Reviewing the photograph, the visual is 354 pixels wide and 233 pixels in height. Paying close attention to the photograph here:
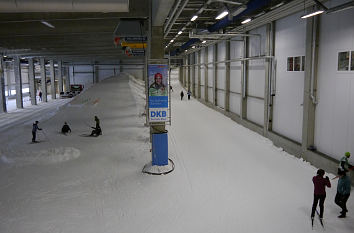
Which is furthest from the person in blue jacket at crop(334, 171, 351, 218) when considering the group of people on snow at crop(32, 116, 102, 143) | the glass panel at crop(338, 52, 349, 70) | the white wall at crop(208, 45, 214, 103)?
the white wall at crop(208, 45, 214, 103)

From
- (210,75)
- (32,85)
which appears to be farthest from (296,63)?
(32,85)

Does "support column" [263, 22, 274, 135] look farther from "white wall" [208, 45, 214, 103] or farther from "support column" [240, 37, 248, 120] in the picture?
"white wall" [208, 45, 214, 103]

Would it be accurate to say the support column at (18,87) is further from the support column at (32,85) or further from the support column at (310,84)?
the support column at (310,84)

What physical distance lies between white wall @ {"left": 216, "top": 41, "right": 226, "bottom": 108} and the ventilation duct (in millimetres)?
16928

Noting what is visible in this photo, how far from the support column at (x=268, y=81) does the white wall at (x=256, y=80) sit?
113 cm

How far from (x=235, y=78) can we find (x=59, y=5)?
1598cm

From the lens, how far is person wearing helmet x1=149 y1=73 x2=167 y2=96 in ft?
37.9

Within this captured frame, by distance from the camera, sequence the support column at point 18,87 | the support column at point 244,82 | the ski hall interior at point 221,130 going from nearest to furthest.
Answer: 1. the ski hall interior at point 221,130
2. the support column at point 244,82
3. the support column at point 18,87

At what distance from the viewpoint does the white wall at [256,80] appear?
1810cm

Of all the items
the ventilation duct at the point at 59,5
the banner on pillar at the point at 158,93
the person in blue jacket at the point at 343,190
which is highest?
the ventilation duct at the point at 59,5

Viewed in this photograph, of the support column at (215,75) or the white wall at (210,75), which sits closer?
the support column at (215,75)

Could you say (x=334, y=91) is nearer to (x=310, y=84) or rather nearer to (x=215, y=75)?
(x=310, y=84)

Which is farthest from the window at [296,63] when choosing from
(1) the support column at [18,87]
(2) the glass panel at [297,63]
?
(1) the support column at [18,87]

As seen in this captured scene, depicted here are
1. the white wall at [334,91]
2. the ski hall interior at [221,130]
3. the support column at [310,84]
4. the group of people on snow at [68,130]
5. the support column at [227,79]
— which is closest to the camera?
the ski hall interior at [221,130]
